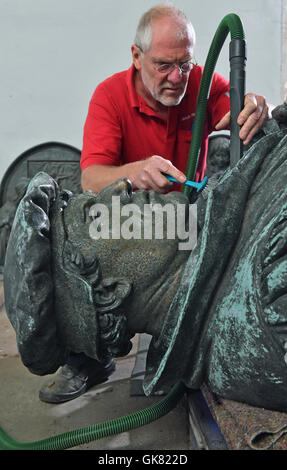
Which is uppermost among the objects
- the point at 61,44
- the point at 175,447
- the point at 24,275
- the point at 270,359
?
the point at 61,44

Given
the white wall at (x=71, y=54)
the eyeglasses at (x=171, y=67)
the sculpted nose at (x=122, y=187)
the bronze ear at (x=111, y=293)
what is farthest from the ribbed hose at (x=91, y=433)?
the white wall at (x=71, y=54)

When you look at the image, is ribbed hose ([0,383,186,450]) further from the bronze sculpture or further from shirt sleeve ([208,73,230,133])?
shirt sleeve ([208,73,230,133])

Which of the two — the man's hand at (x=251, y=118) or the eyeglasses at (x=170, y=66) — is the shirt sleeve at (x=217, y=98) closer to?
the eyeglasses at (x=170, y=66)

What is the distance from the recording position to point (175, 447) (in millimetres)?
1183

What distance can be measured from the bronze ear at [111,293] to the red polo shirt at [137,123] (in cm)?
123

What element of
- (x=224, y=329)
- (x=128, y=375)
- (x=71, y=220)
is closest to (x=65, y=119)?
(x=128, y=375)

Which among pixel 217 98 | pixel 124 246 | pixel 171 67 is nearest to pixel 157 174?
pixel 124 246

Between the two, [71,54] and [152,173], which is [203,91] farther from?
[71,54]

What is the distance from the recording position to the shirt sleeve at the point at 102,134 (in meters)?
2.11

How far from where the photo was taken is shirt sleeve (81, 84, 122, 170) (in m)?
2.11

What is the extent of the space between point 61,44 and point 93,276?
367 centimetres

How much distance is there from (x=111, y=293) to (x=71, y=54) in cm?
364
